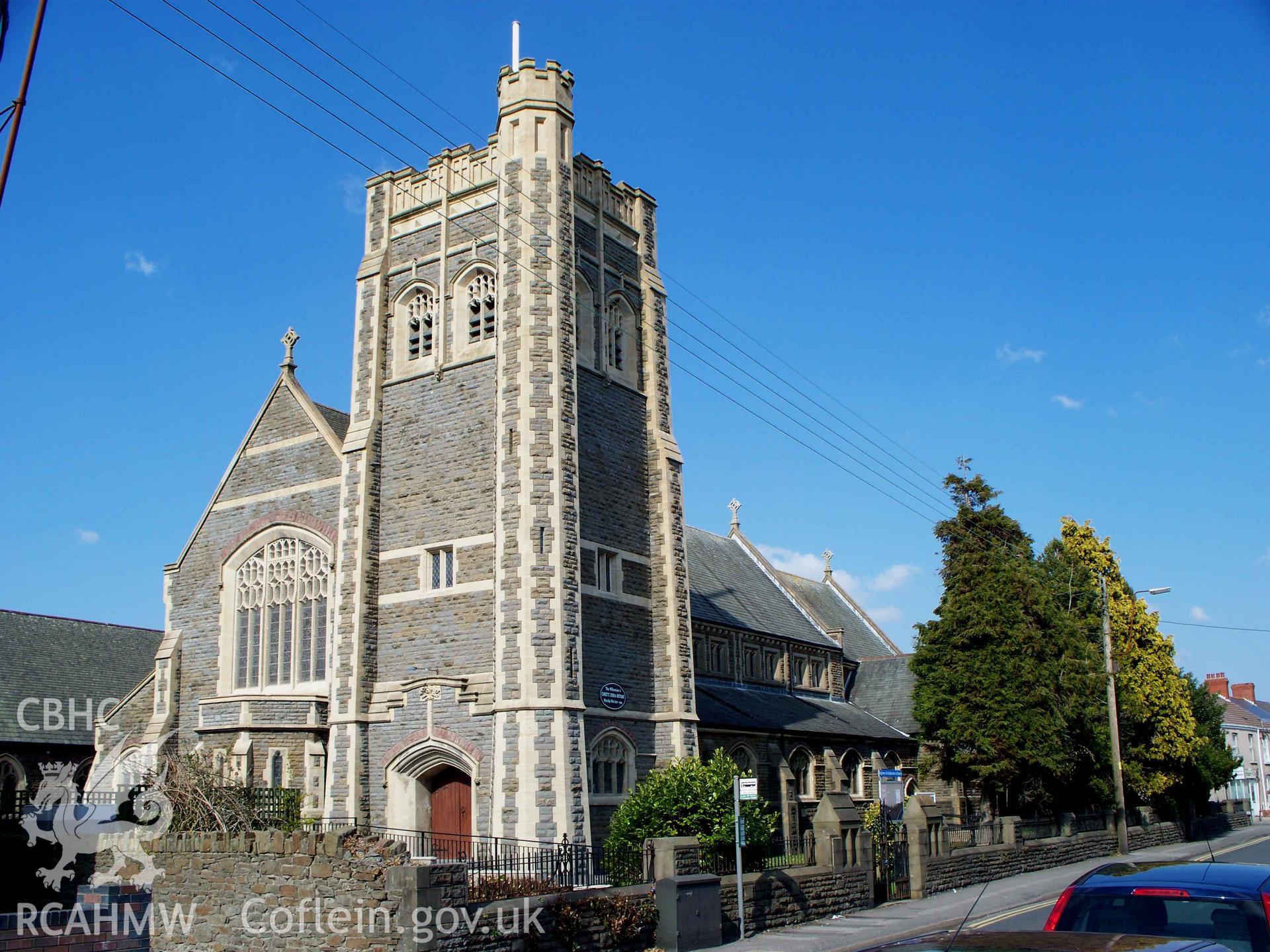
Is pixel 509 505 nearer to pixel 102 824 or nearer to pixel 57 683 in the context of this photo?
pixel 102 824

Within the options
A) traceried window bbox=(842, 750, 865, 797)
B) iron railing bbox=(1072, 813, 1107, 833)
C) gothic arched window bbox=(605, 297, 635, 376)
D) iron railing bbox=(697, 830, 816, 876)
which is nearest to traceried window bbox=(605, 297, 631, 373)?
gothic arched window bbox=(605, 297, 635, 376)

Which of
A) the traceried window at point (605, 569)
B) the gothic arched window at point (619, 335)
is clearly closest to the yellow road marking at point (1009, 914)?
the traceried window at point (605, 569)

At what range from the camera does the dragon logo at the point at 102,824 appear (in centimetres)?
2011

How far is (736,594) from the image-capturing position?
131ft

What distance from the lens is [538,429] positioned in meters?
23.3

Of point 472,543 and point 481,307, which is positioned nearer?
point 472,543

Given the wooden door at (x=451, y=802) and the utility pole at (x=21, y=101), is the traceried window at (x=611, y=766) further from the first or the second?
the utility pole at (x=21, y=101)

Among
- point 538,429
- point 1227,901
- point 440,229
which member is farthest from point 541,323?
point 1227,901

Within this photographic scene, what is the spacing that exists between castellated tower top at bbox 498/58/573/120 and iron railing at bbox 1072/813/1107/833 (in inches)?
927

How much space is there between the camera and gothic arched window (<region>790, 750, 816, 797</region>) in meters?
33.2

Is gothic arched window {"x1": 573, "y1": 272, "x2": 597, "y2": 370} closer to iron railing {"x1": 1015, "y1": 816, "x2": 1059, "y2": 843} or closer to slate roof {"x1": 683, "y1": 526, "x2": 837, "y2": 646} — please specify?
slate roof {"x1": 683, "y1": 526, "x2": 837, "y2": 646}

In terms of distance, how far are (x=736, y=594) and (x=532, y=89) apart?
66.9ft

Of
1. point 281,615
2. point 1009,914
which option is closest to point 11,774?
point 281,615

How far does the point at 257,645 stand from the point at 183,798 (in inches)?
346
